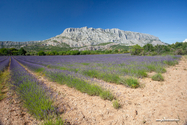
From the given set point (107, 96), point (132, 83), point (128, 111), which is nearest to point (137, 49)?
point (132, 83)

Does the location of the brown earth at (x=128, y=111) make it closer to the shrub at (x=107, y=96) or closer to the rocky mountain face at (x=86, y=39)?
the shrub at (x=107, y=96)

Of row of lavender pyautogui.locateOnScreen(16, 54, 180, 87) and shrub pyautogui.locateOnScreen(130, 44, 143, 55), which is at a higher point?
shrub pyautogui.locateOnScreen(130, 44, 143, 55)

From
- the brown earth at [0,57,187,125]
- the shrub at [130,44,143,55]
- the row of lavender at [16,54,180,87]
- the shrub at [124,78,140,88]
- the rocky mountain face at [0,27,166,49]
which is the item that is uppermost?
the rocky mountain face at [0,27,166,49]

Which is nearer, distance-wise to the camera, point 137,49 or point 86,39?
point 137,49

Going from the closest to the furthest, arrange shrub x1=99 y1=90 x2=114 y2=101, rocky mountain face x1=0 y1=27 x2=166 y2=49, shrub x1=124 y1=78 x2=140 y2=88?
shrub x1=99 y1=90 x2=114 y2=101, shrub x1=124 y1=78 x2=140 y2=88, rocky mountain face x1=0 y1=27 x2=166 y2=49

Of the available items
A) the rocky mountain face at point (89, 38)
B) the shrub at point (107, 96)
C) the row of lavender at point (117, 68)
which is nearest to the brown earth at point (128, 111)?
the shrub at point (107, 96)

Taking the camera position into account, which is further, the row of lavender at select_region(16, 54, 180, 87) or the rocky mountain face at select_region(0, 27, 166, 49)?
the rocky mountain face at select_region(0, 27, 166, 49)

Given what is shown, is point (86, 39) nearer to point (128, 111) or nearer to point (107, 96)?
point (107, 96)

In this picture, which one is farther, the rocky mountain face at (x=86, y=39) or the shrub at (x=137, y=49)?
the rocky mountain face at (x=86, y=39)

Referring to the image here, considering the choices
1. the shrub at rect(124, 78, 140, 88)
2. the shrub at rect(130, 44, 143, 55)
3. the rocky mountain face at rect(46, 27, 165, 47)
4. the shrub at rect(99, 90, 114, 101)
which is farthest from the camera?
the rocky mountain face at rect(46, 27, 165, 47)

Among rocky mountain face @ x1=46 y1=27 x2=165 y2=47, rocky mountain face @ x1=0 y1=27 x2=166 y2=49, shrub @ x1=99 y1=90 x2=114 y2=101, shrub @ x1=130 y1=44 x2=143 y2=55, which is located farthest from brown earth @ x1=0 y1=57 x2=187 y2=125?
rocky mountain face @ x1=46 y1=27 x2=165 y2=47

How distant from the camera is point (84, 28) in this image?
191250 millimetres

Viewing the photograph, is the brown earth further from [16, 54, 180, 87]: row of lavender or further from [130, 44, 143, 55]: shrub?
[130, 44, 143, 55]: shrub

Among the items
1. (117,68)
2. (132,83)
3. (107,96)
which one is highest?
(117,68)
